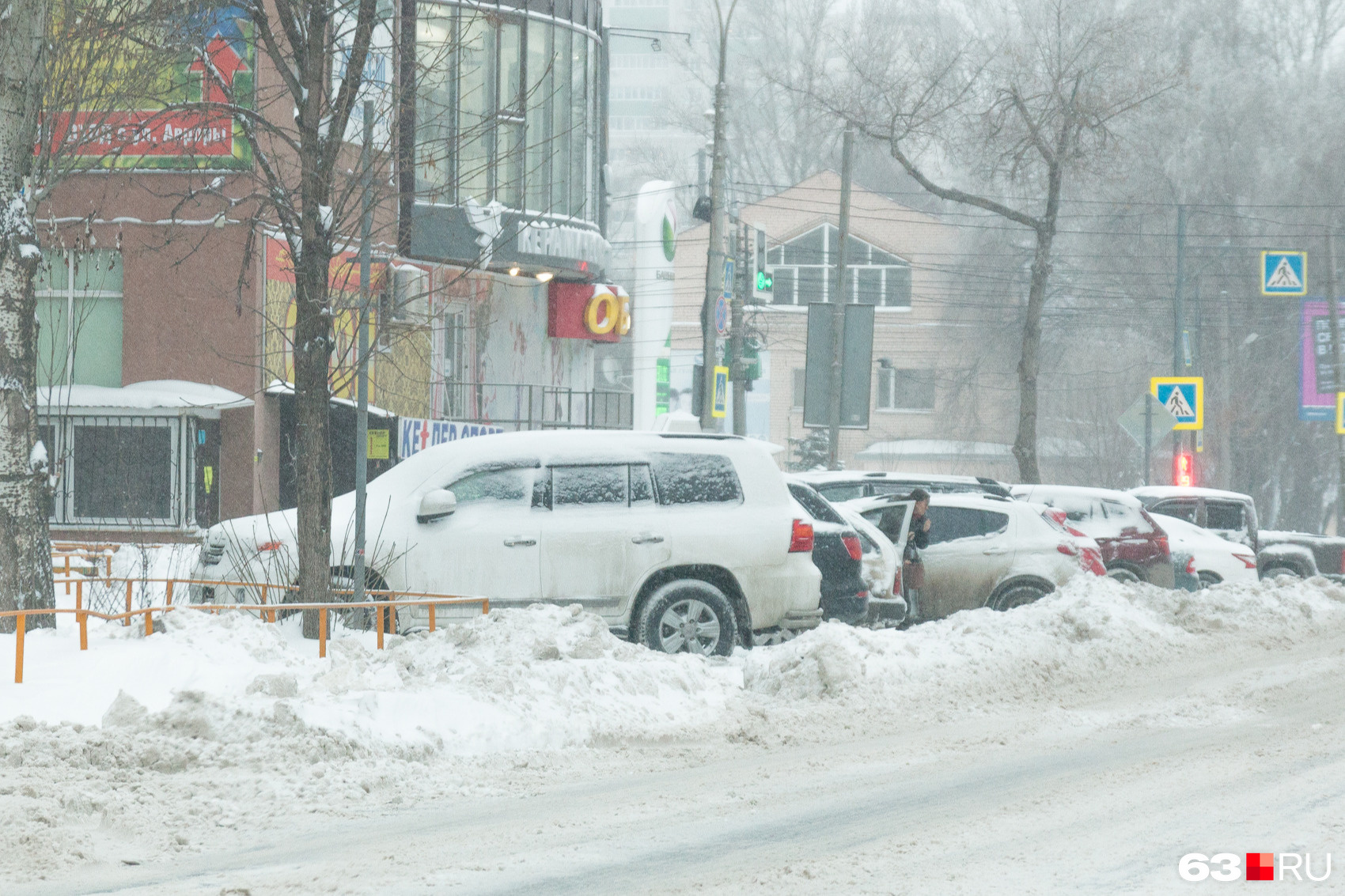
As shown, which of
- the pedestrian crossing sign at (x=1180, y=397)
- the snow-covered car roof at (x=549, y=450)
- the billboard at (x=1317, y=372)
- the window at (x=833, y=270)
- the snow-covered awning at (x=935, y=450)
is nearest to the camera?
the snow-covered car roof at (x=549, y=450)

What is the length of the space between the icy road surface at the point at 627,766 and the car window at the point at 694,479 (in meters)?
1.30

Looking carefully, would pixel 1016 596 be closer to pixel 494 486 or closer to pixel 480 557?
pixel 494 486

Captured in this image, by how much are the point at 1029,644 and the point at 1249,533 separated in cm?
1112

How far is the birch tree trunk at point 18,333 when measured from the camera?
11.7m

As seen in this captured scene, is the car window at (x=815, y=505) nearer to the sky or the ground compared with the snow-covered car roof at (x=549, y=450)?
nearer to the ground

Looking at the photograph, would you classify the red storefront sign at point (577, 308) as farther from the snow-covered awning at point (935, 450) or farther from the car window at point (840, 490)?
Answer: the snow-covered awning at point (935, 450)

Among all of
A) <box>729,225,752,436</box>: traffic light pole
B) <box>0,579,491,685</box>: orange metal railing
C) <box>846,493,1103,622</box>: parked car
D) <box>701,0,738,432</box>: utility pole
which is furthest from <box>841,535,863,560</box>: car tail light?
<box>729,225,752,436</box>: traffic light pole

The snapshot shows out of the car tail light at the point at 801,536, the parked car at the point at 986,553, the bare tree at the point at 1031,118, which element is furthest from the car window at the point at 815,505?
the bare tree at the point at 1031,118

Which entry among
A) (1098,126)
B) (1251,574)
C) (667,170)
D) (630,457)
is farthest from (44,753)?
(667,170)

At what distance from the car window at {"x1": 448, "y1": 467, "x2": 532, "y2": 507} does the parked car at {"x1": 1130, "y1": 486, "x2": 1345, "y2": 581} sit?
13.4m

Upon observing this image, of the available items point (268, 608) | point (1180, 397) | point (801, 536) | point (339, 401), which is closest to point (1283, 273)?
point (1180, 397)

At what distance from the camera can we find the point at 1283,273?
100ft

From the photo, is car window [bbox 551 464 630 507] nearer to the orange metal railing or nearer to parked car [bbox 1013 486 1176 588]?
the orange metal railing

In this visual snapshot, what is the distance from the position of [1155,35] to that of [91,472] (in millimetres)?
34311
